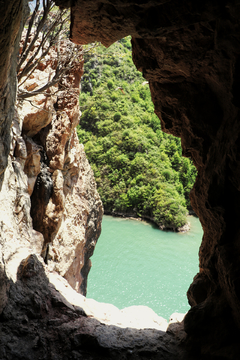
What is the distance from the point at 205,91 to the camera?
3.44 meters

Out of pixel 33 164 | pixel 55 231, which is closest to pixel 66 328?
pixel 55 231

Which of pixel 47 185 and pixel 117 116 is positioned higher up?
pixel 117 116

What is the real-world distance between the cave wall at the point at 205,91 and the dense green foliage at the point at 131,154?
1902 cm

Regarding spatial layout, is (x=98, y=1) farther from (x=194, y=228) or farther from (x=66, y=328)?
(x=194, y=228)

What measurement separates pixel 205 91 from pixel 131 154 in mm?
25155

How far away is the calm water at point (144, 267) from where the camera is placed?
1348 cm

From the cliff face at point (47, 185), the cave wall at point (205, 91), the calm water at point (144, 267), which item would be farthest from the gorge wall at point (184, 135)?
the calm water at point (144, 267)

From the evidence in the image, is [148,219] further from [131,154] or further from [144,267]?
[144,267]

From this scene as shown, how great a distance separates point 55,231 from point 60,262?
0.84 meters

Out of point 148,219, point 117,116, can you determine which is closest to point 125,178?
point 148,219

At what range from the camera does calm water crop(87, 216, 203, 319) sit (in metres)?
13.5

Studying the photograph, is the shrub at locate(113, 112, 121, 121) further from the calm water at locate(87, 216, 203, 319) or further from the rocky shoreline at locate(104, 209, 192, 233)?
the calm water at locate(87, 216, 203, 319)

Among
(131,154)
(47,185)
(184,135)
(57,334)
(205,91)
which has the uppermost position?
(131,154)

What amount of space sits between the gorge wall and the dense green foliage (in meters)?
18.9
